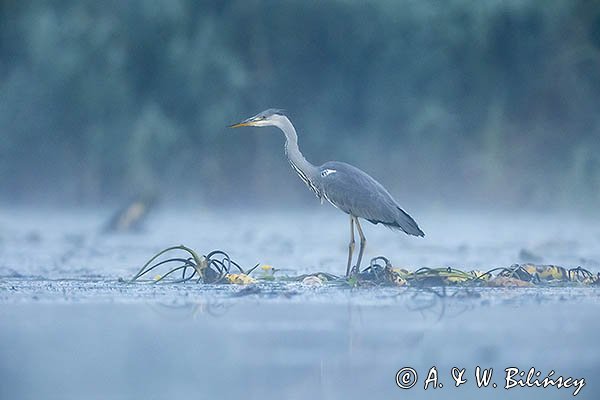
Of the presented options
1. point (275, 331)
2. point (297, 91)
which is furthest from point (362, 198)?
point (297, 91)

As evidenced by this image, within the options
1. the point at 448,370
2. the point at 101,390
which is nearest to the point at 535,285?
the point at 448,370

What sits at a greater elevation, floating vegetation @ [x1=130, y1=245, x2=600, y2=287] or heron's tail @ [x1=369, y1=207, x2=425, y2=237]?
heron's tail @ [x1=369, y1=207, x2=425, y2=237]

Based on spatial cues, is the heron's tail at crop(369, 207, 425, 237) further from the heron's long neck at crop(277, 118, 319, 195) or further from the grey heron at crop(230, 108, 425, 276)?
the heron's long neck at crop(277, 118, 319, 195)

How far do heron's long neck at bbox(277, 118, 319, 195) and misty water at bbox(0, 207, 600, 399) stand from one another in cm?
54

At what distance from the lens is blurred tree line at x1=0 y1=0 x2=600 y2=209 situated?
13320mm

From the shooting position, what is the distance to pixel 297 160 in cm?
734

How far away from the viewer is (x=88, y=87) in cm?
1400

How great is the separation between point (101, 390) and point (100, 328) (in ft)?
3.36

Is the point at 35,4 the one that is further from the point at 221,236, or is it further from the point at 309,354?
the point at 309,354

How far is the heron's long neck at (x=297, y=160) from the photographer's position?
7.23 m

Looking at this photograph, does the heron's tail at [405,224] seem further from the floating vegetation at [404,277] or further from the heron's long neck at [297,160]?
the heron's long neck at [297,160]

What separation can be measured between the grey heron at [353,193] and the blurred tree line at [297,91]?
575 cm

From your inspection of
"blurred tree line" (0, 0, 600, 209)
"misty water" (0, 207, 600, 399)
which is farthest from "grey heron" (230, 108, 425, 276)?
"blurred tree line" (0, 0, 600, 209)

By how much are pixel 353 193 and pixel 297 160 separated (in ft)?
1.90
